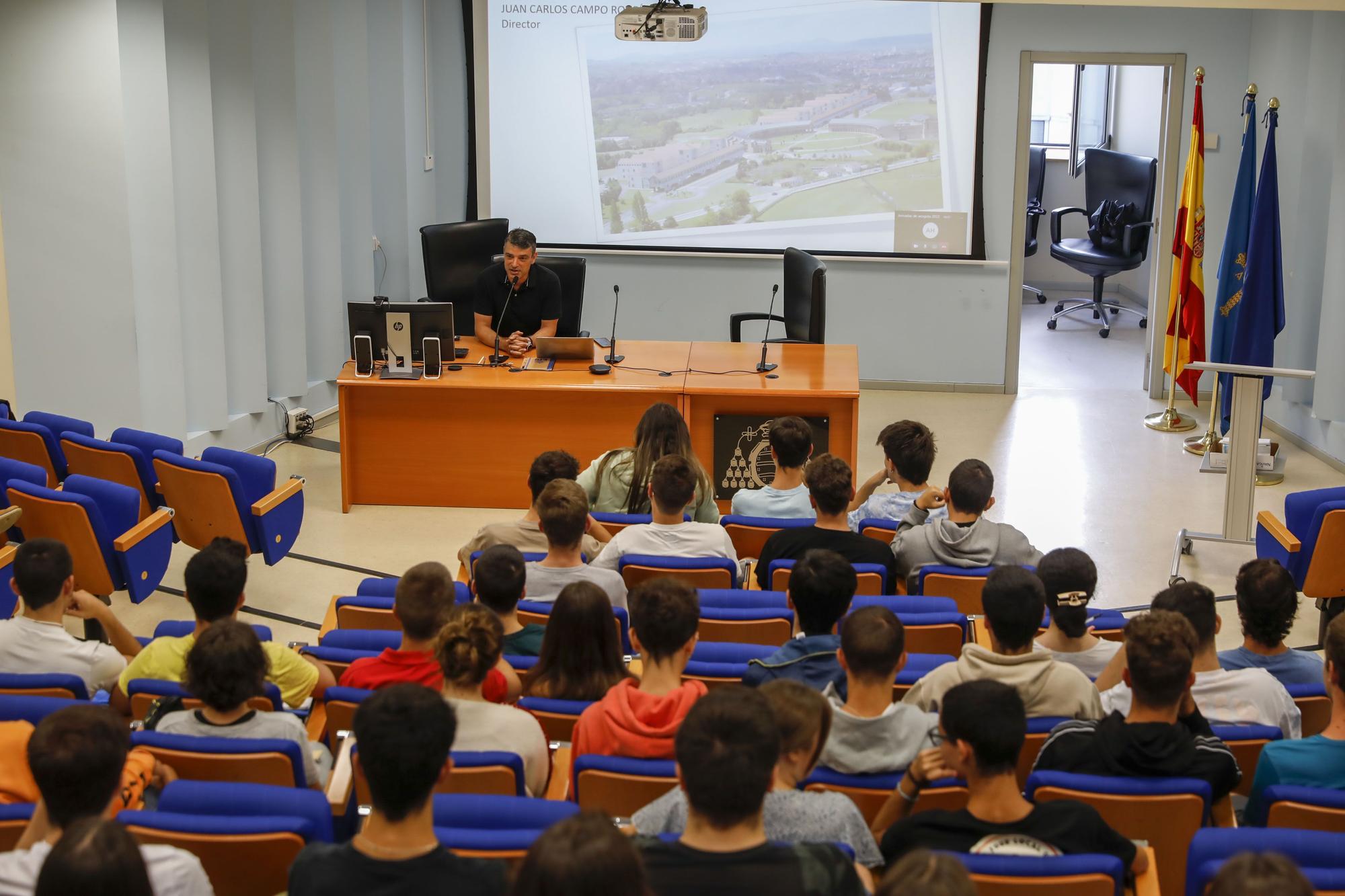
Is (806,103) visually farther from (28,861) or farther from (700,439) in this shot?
(28,861)

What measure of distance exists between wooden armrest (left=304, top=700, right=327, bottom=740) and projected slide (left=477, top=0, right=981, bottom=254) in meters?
6.52

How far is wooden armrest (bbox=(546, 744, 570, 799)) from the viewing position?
3.11 metres

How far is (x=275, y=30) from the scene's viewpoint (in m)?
7.90

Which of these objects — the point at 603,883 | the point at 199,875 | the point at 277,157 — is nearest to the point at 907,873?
the point at 603,883

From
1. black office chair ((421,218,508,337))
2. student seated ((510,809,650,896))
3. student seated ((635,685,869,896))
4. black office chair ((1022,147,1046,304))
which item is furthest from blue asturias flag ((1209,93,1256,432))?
student seated ((510,809,650,896))

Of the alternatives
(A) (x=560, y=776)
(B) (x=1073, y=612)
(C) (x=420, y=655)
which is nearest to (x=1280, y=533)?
(B) (x=1073, y=612)

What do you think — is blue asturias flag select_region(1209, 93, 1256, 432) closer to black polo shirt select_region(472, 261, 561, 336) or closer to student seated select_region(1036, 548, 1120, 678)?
black polo shirt select_region(472, 261, 561, 336)

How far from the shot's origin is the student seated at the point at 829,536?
A: 4.43 meters

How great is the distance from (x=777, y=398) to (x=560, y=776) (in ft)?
12.4

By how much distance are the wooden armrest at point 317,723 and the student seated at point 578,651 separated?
1.74 feet

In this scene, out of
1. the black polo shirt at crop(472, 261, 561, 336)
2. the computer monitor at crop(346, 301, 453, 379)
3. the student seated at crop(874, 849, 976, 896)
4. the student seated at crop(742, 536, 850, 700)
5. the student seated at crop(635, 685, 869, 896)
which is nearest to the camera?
the student seated at crop(874, 849, 976, 896)

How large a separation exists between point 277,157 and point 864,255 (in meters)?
→ 3.93

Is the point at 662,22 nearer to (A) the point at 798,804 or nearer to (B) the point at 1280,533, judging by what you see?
(B) the point at 1280,533

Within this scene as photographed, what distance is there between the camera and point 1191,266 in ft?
28.4
